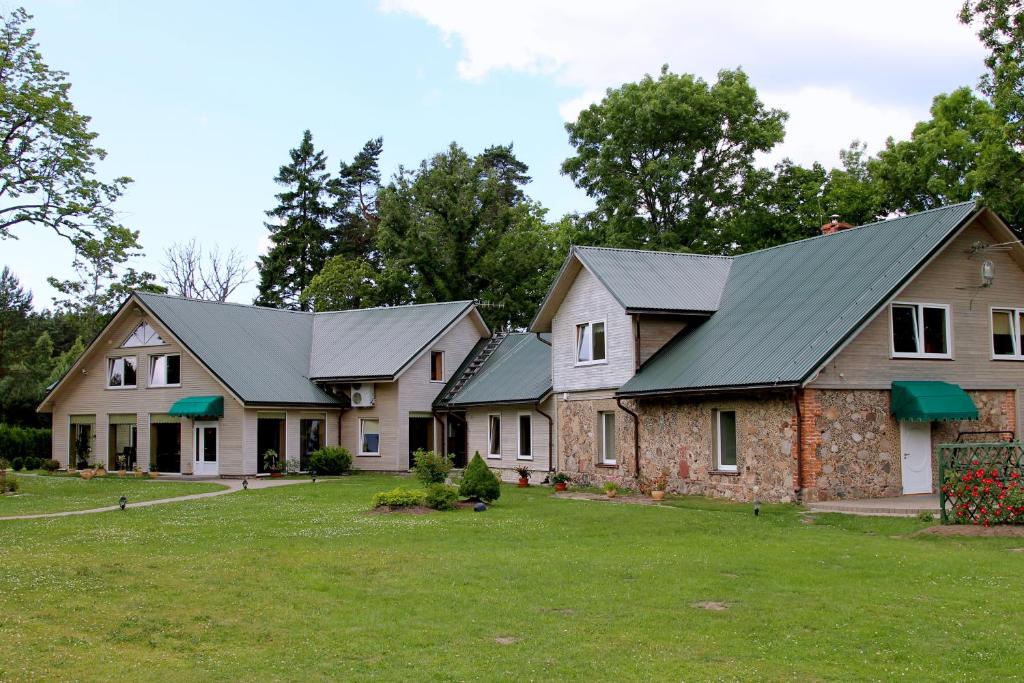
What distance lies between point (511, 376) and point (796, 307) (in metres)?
Answer: 13.5

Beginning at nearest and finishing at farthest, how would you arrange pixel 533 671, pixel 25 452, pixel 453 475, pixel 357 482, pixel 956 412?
pixel 533 671, pixel 956 412, pixel 357 482, pixel 453 475, pixel 25 452

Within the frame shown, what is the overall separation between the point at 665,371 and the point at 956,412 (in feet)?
23.6

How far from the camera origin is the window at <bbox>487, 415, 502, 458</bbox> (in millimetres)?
35594

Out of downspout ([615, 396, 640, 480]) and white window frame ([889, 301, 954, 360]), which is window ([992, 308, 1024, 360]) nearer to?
white window frame ([889, 301, 954, 360])

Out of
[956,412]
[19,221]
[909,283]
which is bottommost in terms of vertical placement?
[956,412]

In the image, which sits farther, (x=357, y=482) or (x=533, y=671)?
(x=357, y=482)

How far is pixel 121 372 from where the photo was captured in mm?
41500

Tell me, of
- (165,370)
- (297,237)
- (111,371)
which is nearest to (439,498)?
(165,370)

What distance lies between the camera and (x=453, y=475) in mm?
36625

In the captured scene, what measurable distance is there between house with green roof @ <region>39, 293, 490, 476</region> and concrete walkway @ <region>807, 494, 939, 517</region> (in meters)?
21.3

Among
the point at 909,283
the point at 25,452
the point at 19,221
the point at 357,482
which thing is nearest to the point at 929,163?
the point at 909,283

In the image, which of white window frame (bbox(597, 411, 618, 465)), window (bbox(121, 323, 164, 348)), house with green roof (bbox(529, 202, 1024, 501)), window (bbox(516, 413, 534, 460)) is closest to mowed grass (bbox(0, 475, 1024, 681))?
house with green roof (bbox(529, 202, 1024, 501))

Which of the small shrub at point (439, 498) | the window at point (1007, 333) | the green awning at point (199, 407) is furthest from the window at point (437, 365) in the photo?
the window at point (1007, 333)

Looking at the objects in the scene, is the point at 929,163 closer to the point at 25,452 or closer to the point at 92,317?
the point at 25,452
